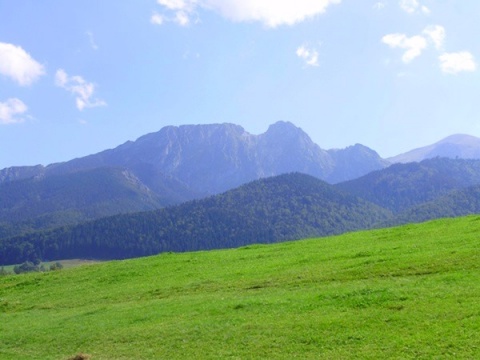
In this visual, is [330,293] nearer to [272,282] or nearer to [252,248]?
[272,282]

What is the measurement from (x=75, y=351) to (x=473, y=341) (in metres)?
19.9

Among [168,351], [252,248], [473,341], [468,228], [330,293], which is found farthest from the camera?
[252,248]

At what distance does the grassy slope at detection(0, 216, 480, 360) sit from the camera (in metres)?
21.6

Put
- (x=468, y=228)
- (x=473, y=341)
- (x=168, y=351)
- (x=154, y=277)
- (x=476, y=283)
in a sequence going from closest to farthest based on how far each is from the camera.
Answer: (x=473, y=341) < (x=168, y=351) < (x=476, y=283) < (x=468, y=228) < (x=154, y=277)

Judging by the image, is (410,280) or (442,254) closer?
(410,280)

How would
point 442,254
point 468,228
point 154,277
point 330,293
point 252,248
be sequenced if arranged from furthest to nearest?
point 252,248 → point 154,277 → point 468,228 → point 442,254 → point 330,293

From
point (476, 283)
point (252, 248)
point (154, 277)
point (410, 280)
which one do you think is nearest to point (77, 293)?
point (154, 277)

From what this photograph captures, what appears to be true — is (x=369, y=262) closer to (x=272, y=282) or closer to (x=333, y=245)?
(x=272, y=282)

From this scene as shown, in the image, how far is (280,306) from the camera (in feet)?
91.1

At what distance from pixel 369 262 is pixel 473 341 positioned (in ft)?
50.6

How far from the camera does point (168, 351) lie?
23984mm

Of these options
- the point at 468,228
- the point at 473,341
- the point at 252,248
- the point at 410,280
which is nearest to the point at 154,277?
the point at 252,248

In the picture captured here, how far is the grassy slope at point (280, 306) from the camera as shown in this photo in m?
21.6

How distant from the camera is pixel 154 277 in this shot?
44.6 metres
